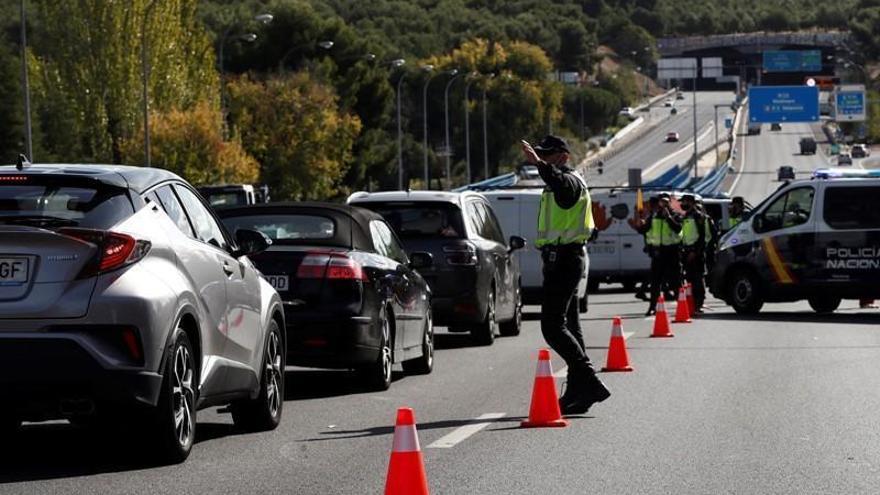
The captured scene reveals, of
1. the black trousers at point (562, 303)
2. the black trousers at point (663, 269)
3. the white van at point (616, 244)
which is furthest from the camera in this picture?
the white van at point (616, 244)

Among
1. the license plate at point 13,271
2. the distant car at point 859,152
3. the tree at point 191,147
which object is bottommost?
the distant car at point 859,152

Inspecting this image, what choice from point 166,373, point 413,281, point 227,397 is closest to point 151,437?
point 166,373

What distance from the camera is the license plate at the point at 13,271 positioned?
9.80 m

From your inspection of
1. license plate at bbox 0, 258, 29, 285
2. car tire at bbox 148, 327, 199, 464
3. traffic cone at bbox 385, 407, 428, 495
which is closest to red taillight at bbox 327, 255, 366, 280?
car tire at bbox 148, 327, 199, 464

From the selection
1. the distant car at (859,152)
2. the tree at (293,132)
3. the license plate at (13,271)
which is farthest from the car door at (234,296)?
the distant car at (859,152)

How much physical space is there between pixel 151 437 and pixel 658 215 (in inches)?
726

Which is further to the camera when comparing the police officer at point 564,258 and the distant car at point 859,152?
the distant car at point 859,152

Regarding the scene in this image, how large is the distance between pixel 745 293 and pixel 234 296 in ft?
58.7

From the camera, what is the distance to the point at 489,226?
71.9ft

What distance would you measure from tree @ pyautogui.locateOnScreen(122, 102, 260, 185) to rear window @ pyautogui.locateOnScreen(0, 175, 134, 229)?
198 ft

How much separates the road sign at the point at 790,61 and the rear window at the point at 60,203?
510 feet

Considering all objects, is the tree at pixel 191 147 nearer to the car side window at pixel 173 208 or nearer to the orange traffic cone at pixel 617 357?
the orange traffic cone at pixel 617 357

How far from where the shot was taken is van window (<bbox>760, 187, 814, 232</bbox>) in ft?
Result: 91.5

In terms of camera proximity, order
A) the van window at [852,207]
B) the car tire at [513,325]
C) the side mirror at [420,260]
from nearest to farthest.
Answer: the side mirror at [420,260] → the car tire at [513,325] → the van window at [852,207]
